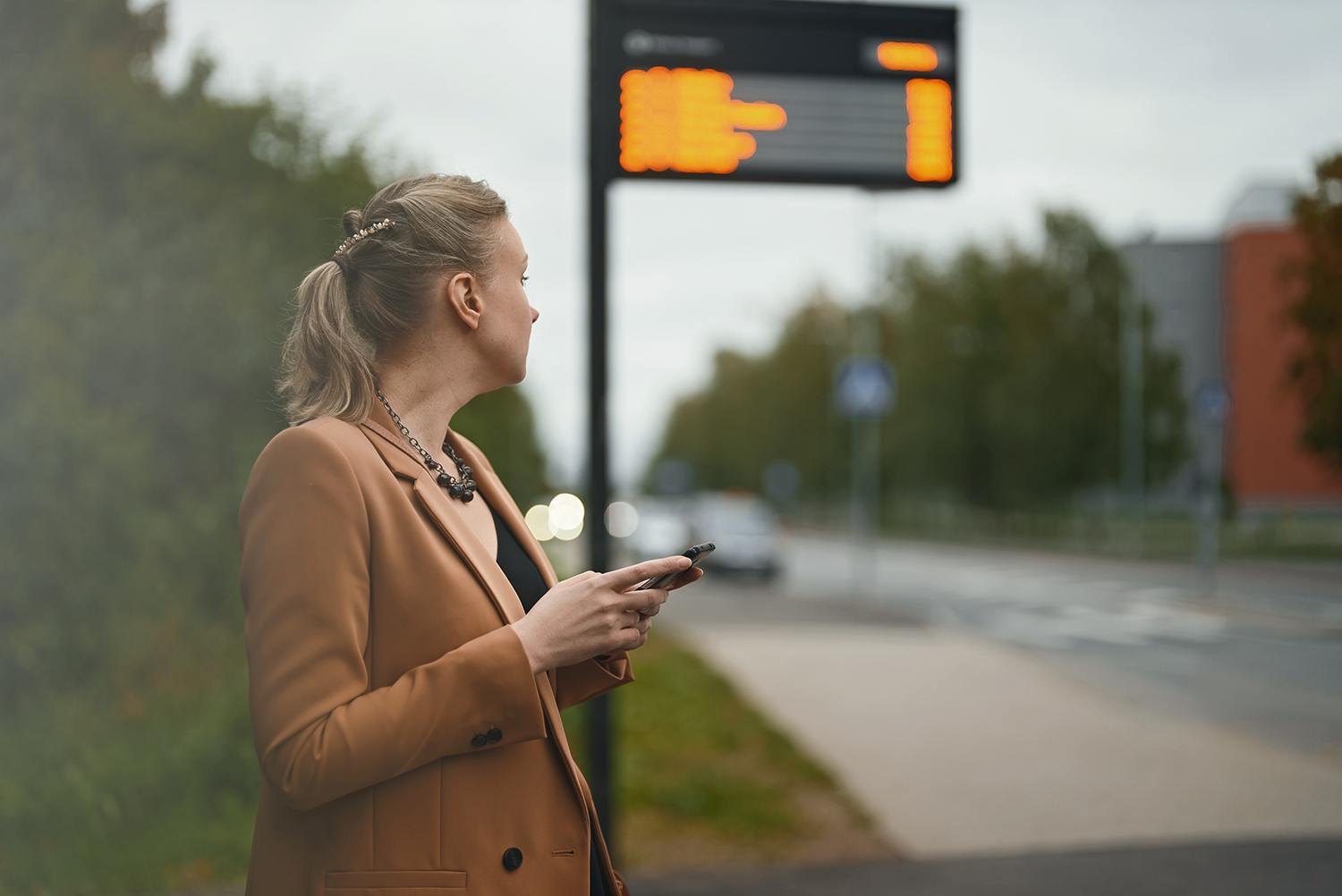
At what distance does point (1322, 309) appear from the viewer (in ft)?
17.5

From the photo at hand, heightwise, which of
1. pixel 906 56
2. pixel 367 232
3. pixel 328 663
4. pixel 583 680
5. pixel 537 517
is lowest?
pixel 537 517

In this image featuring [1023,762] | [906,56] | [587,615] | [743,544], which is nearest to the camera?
[587,615]

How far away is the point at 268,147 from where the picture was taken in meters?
5.80

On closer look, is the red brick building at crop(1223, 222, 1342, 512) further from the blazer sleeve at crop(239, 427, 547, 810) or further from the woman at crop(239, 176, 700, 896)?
the blazer sleeve at crop(239, 427, 547, 810)

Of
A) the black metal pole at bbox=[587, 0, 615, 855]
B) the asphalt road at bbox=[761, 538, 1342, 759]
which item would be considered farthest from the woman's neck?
the asphalt road at bbox=[761, 538, 1342, 759]

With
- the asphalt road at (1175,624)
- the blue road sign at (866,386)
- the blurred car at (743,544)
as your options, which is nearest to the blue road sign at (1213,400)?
the asphalt road at (1175,624)

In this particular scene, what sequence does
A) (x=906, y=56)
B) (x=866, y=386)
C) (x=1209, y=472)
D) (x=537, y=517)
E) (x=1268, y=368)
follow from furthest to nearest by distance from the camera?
1. (x=866, y=386)
2. (x=537, y=517)
3. (x=1209, y=472)
4. (x=1268, y=368)
5. (x=906, y=56)

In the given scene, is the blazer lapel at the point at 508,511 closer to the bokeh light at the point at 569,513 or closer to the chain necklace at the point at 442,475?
the chain necklace at the point at 442,475

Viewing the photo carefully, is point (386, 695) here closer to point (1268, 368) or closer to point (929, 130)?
point (929, 130)

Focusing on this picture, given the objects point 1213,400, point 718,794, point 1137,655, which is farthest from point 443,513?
point 1137,655

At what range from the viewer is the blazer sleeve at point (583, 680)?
64.9 inches

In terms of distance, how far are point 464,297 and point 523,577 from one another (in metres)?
0.40

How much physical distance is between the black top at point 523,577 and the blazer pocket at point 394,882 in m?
0.24

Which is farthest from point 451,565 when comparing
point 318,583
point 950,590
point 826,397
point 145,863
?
point 826,397
